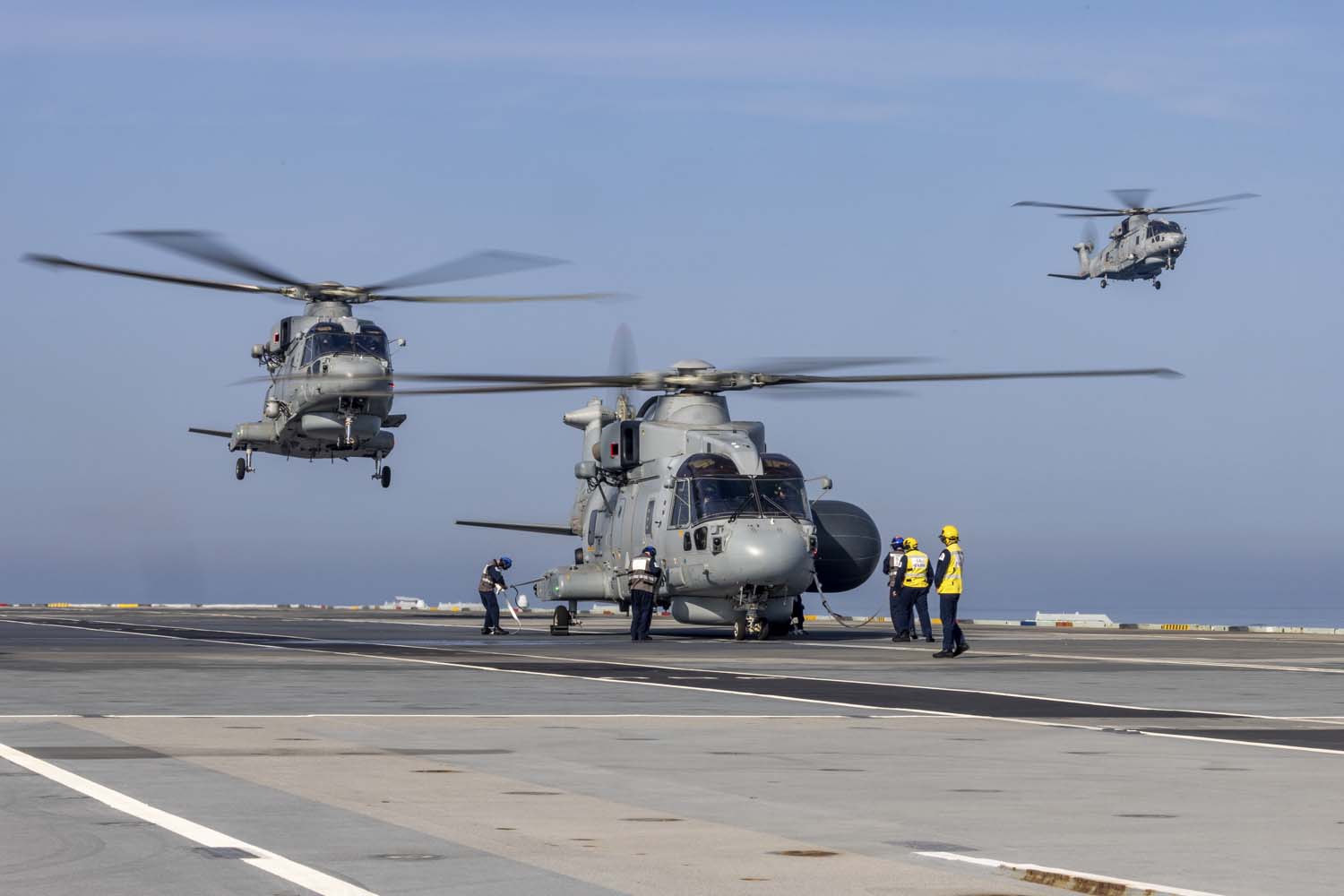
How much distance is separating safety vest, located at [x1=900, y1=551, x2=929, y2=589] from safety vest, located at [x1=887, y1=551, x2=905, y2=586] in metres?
1.54

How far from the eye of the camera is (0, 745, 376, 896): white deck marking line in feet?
22.9

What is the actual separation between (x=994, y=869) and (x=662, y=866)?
1281 millimetres

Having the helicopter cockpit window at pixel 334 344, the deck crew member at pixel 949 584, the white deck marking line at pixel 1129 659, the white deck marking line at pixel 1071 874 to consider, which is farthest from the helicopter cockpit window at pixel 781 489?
the white deck marking line at pixel 1071 874

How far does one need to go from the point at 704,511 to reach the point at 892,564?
16.4 ft

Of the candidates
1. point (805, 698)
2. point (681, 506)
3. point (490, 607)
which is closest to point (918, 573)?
point (681, 506)

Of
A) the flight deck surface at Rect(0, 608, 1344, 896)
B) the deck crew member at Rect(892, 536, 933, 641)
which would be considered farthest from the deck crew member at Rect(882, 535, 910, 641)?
the flight deck surface at Rect(0, 608, 1344, 896)

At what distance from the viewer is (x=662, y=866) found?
295 inches

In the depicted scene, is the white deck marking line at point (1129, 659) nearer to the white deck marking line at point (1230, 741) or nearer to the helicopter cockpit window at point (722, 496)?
the helicopter cockpit window at point (722, 496)

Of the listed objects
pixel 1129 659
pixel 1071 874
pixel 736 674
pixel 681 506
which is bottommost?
pixel 1071 874

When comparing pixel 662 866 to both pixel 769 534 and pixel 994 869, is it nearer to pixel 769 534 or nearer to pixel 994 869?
pixel 994 869

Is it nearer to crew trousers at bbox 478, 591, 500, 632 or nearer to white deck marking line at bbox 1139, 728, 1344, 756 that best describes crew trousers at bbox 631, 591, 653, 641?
crew trousers at bbox 478, 591, 500, 632

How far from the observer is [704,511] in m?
32.5

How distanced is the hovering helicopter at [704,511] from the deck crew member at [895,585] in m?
0.48

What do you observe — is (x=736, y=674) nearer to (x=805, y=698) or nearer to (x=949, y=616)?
(x=805, y=698)
